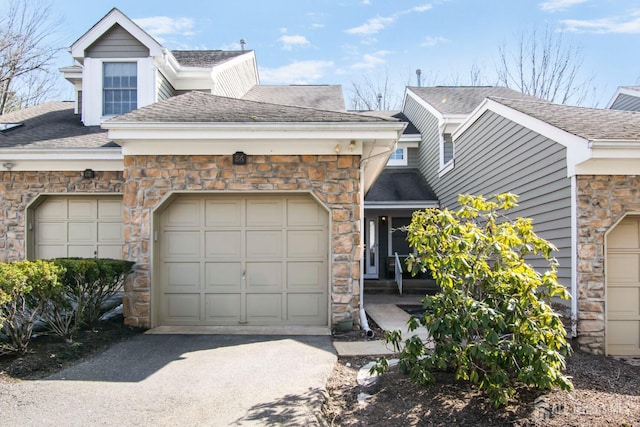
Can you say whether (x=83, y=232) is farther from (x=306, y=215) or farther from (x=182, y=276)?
(x=306, y=215)

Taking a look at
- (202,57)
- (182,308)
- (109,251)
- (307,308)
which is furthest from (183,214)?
(202,57)

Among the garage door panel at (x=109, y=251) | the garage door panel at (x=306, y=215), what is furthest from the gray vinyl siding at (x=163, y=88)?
the garage door panel at (x=306, y=215)

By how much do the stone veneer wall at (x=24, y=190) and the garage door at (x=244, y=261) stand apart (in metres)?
2.37

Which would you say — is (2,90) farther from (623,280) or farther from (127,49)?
(623,280)

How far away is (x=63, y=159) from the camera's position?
8859mm

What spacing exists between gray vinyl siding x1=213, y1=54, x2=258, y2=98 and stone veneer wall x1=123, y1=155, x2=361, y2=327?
17.3ft

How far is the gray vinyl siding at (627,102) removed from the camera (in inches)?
556

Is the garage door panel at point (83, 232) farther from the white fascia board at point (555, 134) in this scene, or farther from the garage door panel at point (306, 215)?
the white fascia board at point (555, 134)

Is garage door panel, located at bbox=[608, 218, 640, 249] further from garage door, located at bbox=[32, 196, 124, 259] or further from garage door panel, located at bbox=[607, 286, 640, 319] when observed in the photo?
garage door, located at bbox=[32, 196, 124, 259]

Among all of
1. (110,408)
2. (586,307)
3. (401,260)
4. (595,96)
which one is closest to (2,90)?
(401,260)

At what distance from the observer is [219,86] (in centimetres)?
1245

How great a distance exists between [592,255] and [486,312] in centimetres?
346

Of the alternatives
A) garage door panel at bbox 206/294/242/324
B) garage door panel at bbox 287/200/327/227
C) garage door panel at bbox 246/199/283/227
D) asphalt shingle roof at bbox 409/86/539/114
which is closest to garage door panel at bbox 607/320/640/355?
garage door panel at bbox 287/200/327/227

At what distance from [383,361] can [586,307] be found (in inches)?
141
